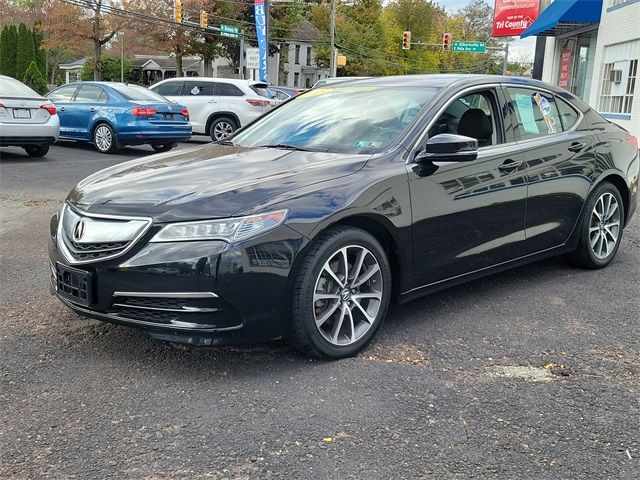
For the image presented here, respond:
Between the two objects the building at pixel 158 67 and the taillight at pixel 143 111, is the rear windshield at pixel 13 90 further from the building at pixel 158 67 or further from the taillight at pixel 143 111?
the building at pixel 158 67

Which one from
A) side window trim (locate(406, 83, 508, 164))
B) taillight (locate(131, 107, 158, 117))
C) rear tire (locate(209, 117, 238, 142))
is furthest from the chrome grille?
rear tire (locate(209, 117, 238, 142))

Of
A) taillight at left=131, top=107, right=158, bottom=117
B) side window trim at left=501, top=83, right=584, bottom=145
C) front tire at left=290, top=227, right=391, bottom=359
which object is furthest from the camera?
taillight at left=131, top=107, right=158, bottom=117

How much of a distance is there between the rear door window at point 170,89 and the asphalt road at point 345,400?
44.4 ft

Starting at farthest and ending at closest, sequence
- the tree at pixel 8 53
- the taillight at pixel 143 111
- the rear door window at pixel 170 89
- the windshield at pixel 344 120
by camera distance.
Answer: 1. the tree at pixel 8 53
2. the rear door window at pixel 170 89
3. the taillight at pixel 143 111
4. the windshield at pixel 344 120

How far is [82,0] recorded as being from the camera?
37.4m

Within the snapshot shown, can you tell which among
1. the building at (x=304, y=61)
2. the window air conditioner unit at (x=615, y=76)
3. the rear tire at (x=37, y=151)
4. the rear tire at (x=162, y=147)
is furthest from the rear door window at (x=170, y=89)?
the building at (x=304, y=61)

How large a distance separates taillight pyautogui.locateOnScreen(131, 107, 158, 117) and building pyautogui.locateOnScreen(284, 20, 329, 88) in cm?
4973

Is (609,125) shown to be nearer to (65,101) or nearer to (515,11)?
(65,101)

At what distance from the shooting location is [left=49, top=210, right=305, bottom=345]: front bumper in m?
3.16

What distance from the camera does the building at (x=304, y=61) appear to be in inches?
2516

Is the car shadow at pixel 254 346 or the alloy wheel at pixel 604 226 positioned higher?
the alloy wheel at pixel 604 226

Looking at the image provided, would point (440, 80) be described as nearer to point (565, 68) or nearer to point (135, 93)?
point (135, 93)

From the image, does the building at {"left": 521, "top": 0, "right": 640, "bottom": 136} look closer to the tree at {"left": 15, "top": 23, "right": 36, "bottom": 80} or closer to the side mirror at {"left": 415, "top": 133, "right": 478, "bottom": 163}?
the side mirror at {"left": 415, "top": 133, "right": 478, "bottom": 163}

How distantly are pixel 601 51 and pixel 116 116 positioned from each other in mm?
14289
